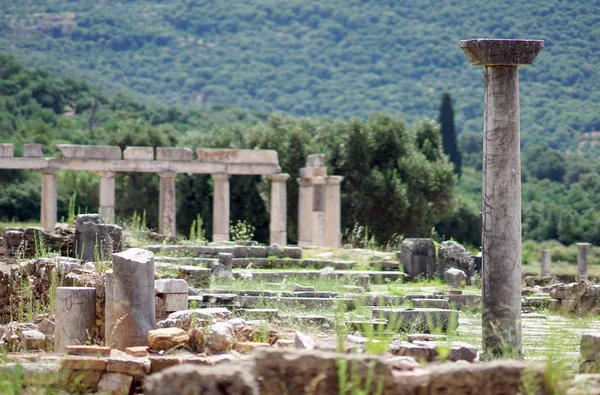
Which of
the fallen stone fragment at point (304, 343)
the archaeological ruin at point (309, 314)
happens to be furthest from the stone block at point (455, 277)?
the fallen stone fragment at point (304, 343)

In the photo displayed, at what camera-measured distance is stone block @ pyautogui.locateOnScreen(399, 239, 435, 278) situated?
23.3m

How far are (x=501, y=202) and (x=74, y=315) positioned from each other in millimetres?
5418

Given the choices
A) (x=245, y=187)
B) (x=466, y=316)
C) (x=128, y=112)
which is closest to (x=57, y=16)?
(x=128, y=112)

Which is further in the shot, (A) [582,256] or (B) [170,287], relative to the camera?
(A) [582,256]

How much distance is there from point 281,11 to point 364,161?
89.0 m

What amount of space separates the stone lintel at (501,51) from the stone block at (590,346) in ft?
10.4

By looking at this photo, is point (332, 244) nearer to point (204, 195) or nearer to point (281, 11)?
point (204, 195)

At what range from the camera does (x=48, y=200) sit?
34375mm

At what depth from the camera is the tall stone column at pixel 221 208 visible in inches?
1403

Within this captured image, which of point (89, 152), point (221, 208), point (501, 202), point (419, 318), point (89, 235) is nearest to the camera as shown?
point (501, 202)

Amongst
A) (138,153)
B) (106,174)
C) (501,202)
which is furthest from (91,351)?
(138,153)

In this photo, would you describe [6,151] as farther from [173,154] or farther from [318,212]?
[318,212]

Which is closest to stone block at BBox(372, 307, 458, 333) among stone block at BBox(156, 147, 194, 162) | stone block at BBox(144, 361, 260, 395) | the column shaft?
the column shaft

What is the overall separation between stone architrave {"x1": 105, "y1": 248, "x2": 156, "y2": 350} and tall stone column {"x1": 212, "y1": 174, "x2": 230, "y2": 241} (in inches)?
839
